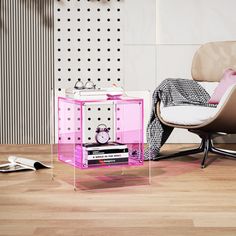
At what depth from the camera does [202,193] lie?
3430mm

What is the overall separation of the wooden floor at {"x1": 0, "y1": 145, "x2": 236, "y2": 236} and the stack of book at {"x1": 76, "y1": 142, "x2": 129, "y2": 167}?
167mm

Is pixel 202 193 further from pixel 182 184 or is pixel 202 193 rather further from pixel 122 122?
pixel 122 122

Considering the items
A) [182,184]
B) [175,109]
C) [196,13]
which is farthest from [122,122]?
[196,13]

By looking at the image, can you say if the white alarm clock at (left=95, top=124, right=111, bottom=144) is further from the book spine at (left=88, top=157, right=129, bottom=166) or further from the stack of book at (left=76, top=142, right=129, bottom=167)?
the book spine at (left=88, top=157, right=129, bottom=166)

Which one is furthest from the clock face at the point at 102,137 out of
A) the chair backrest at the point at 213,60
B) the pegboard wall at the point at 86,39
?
the pegboard wall at the point at 86,39

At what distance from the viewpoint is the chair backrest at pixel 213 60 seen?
5004mm

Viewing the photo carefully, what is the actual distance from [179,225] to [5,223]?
2.67 feet

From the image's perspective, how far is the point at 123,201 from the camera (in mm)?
3219

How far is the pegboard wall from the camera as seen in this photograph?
5523 millimetres

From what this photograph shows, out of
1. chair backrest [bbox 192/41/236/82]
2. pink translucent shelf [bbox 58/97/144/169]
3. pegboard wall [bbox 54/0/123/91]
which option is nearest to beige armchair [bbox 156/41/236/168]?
chair backrest [bbox 192/41/236/82]

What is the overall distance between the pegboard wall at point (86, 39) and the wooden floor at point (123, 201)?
4.60 ft

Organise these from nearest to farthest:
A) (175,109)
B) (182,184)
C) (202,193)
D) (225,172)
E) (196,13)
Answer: (202,193) → (182,184) → (225,172) → (175,109) → (196,13)

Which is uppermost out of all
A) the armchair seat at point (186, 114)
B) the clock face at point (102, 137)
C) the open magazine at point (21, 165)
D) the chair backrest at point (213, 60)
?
the chair backrest at point (213, 60)

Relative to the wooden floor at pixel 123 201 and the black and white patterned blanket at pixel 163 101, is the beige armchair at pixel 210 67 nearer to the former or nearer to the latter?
the black and white patterned blanket at pixel 163 101
